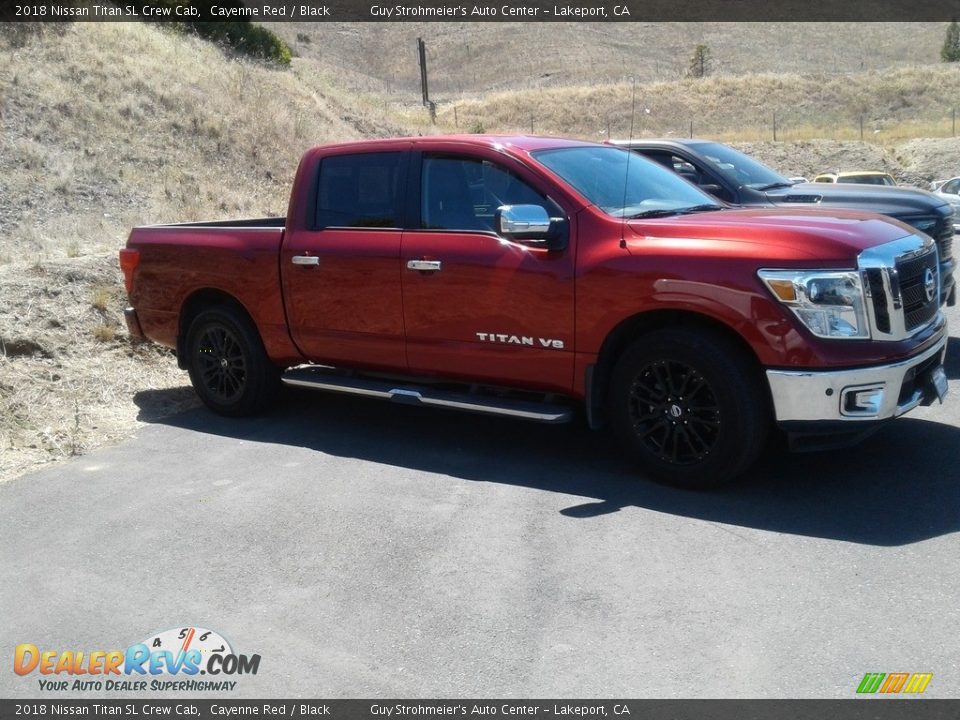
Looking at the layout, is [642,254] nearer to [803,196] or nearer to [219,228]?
[219,228]

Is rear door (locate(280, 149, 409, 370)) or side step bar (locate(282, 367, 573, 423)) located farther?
rear door (locate(280, 149, 409, 370))

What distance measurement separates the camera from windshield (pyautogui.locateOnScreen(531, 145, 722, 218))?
6.45 metres

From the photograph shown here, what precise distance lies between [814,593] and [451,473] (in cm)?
255

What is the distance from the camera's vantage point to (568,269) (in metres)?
6.13

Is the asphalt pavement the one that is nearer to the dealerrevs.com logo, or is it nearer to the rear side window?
the dealerrevs.com logo

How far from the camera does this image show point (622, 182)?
A: 6.75 meters

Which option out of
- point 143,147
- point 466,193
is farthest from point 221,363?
point 143,147

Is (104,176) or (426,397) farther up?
(104,176)

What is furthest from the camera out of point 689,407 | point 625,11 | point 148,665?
point 625,11

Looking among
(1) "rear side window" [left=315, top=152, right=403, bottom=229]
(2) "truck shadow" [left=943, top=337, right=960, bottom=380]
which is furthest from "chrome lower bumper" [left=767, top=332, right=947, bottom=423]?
(2) "truck shadow" [left=943, top=337, right=960, bottom=380]

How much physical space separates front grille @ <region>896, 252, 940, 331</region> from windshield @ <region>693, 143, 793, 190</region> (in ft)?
12.6

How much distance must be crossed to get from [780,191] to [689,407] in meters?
4.87
